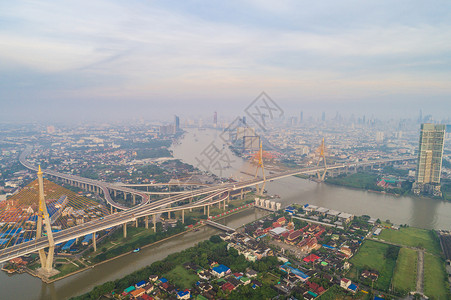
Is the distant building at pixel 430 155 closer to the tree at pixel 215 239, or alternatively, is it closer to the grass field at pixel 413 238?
the grass field at pixel 413 238

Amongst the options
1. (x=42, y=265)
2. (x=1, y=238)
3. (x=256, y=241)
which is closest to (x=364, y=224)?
(x=256, y=241)

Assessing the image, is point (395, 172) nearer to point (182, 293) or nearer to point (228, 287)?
point (228, 287)

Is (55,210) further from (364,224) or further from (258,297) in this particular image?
(364,224)

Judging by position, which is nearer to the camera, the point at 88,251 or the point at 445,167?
the point at 88,251

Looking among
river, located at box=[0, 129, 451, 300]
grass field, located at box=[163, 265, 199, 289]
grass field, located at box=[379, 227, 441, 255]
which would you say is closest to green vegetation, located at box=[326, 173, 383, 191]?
river, located at box=[0, 129, 451, 300]

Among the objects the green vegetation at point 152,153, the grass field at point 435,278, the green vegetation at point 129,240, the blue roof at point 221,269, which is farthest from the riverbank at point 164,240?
the green vegetation at point 152,153
